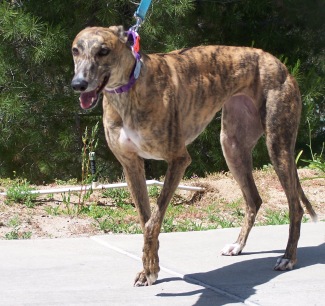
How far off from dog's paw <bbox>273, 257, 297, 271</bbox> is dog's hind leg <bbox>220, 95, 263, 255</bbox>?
0.60 meters

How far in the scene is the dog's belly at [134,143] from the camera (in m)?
5.11

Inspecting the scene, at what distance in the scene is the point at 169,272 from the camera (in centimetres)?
536

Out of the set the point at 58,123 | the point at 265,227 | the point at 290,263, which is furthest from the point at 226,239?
the point at 58,123

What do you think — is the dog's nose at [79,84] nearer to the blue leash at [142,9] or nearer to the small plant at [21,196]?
the blue leash at [142,9]

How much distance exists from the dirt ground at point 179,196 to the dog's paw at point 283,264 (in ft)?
7.59

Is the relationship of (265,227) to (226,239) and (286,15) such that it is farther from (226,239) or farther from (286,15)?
(286,15)

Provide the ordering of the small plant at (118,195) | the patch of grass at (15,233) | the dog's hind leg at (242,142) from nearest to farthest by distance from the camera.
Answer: the dog's hind leg at (242,142) → the patch of grass at (15,233) → the small plant at (118,195)

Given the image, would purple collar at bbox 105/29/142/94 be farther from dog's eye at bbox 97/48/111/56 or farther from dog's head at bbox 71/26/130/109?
dog's eye at bbox 97/48/111/56

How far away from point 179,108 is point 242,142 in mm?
1015

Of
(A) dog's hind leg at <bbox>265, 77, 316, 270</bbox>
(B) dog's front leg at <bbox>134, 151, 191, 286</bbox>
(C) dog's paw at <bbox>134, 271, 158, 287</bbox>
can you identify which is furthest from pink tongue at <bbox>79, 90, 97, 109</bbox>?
(A) dog's hind leg at <bbox>265, 77, 316, 270</bbox>

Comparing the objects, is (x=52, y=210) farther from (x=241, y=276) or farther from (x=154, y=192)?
(x=241, y=276)

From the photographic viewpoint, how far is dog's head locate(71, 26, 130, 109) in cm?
474

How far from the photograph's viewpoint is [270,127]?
5.71 m

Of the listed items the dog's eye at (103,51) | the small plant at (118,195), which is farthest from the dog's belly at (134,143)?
the small plant at (118,195)
